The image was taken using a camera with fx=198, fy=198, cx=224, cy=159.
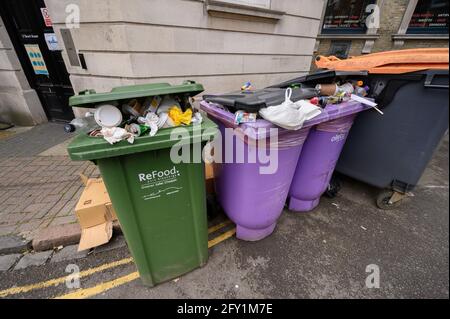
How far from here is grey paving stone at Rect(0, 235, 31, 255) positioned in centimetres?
204

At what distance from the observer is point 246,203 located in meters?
1.92

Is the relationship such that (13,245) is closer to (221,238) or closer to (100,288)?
(100,288)

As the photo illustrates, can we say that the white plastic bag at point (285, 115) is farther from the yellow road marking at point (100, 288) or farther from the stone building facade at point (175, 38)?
the stone building facade at point (175, 38)

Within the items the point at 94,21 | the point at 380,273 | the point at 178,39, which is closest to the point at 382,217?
the point at 380,273

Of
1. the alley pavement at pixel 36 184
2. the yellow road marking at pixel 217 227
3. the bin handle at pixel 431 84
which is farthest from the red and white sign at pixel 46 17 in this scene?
the bin handle at pixel 431 84

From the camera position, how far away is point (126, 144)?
1.17m

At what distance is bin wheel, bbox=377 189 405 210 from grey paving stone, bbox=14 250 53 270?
4070mm

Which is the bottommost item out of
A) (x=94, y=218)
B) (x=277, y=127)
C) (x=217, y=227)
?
(x=217, y=227)

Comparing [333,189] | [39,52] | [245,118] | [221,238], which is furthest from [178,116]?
[39,52]

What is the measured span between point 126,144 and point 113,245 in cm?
155

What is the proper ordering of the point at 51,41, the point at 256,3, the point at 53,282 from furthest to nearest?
the point at 51,41 < the point at 256,3 < the point at 53,282

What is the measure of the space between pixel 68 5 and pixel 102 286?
12.3 ft
